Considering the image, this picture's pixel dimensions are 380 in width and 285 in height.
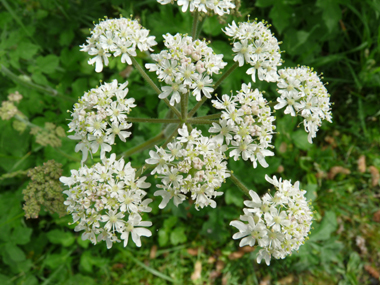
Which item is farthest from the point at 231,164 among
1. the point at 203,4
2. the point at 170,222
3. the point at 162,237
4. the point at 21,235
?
the point at 21,235

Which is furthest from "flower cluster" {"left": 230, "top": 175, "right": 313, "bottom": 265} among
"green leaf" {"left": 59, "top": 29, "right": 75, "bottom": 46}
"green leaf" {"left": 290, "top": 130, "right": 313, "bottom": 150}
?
"green leaf" {"left": 59, "top": 29, "right": 75, "bottom": 46}

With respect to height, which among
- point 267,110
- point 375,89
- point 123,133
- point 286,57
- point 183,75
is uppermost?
point 286,57

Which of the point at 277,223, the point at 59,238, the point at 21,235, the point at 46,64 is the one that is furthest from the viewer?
the point at 59,238

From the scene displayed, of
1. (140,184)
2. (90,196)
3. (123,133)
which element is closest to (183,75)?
(123,133)

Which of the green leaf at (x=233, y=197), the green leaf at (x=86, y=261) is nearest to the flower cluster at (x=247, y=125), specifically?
the green leaf at (x=233, y=197)

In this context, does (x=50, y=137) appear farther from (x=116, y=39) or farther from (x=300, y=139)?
(x=300, y=139)

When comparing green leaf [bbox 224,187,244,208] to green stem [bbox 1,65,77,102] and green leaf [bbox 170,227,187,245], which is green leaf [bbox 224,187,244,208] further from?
green stem [bbox 1,65,77,102]

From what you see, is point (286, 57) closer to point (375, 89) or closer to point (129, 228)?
point (375, 89)
